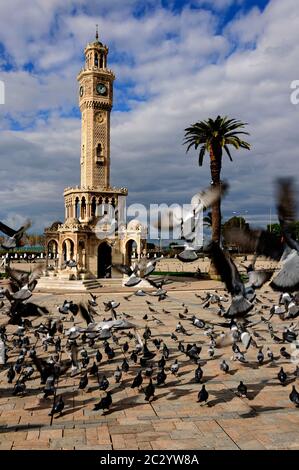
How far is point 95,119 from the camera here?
172 ft

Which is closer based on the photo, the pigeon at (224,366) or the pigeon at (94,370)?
the pigeon at (94,370)

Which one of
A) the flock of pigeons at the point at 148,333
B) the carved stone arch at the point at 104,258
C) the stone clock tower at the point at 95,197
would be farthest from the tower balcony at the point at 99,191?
the flock of pigeons at the point at 148,333

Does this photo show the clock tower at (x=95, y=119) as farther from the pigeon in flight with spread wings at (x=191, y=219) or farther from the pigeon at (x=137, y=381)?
the pigeon in flight with spread wings at (x=191, y=219)

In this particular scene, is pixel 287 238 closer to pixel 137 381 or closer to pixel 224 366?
pixel 137 381

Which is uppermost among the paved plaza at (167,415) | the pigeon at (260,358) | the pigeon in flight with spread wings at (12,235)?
the pigeon in flight with spread wings at (12,235)

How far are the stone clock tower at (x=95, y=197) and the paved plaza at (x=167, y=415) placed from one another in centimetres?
3339

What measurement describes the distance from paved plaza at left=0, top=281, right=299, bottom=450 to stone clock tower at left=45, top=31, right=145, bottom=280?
33387 mm

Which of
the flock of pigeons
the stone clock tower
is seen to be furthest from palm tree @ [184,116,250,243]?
the flock of pigeons

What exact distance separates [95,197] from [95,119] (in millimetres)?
9521

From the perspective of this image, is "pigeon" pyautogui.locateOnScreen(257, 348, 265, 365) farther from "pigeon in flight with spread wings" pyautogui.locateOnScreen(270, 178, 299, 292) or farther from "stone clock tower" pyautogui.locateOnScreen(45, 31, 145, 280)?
"stone clock tower" pyautogui.locateOnScreen(45, 31, 145, 280)

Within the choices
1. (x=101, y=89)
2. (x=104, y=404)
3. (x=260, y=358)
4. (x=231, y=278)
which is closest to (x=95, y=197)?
(x=101, y=89)

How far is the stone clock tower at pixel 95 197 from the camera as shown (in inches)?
1777
